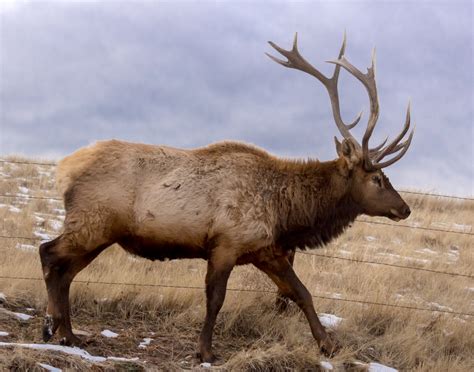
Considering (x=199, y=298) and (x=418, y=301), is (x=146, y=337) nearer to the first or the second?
(x=199, y=298)

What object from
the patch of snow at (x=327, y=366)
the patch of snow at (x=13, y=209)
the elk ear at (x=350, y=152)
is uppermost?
the elk ear at (x=350, y=152)

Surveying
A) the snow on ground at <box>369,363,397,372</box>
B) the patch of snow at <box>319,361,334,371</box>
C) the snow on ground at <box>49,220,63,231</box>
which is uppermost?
the snow on ground at <box>49,220,63,231</box>

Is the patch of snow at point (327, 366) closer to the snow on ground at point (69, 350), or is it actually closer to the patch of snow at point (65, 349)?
the snow on ground at point (69, 350)

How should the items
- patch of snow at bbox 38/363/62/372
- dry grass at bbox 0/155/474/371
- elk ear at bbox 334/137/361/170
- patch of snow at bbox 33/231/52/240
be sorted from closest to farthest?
patch of snow at bbox 38/363/62/372
dry grass at bbox 0/155/474/371
elk ear at bbox 334/137/361/170
patch of snow at bbox 33/231/52/240

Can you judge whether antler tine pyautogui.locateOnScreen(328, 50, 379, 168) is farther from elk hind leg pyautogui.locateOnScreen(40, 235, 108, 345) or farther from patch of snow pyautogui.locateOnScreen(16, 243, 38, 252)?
patch of snow pyautogui.locateOnScreen(16, 243, 38, 252)

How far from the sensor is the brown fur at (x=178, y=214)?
239 inches

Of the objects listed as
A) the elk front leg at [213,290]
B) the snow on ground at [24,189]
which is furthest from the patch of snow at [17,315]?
the snow on ground at [24,189]

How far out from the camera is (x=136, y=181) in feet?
20.2

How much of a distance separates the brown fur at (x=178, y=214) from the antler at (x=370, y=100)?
85 cm

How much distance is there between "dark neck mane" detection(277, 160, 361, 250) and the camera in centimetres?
664

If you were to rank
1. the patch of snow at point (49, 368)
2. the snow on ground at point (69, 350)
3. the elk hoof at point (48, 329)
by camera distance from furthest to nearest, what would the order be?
the elk hoof at point (48, 329), the snow on ground at point (69, 350), the patch of snow at point (49, 368)

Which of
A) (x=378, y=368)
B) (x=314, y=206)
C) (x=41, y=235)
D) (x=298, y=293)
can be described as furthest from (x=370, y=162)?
(x=41, y=235)

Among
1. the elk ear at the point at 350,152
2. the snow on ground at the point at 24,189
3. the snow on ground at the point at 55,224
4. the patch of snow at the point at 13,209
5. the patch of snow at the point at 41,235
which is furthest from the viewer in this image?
the snow on ground at the point at 24,189

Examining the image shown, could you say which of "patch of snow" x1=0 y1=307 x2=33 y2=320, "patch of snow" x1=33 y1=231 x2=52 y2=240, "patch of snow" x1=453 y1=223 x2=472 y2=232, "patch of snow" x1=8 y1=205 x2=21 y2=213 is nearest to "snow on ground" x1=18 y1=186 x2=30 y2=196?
"patch of snow" x1=8 y1=205 x2=21 y2=213
